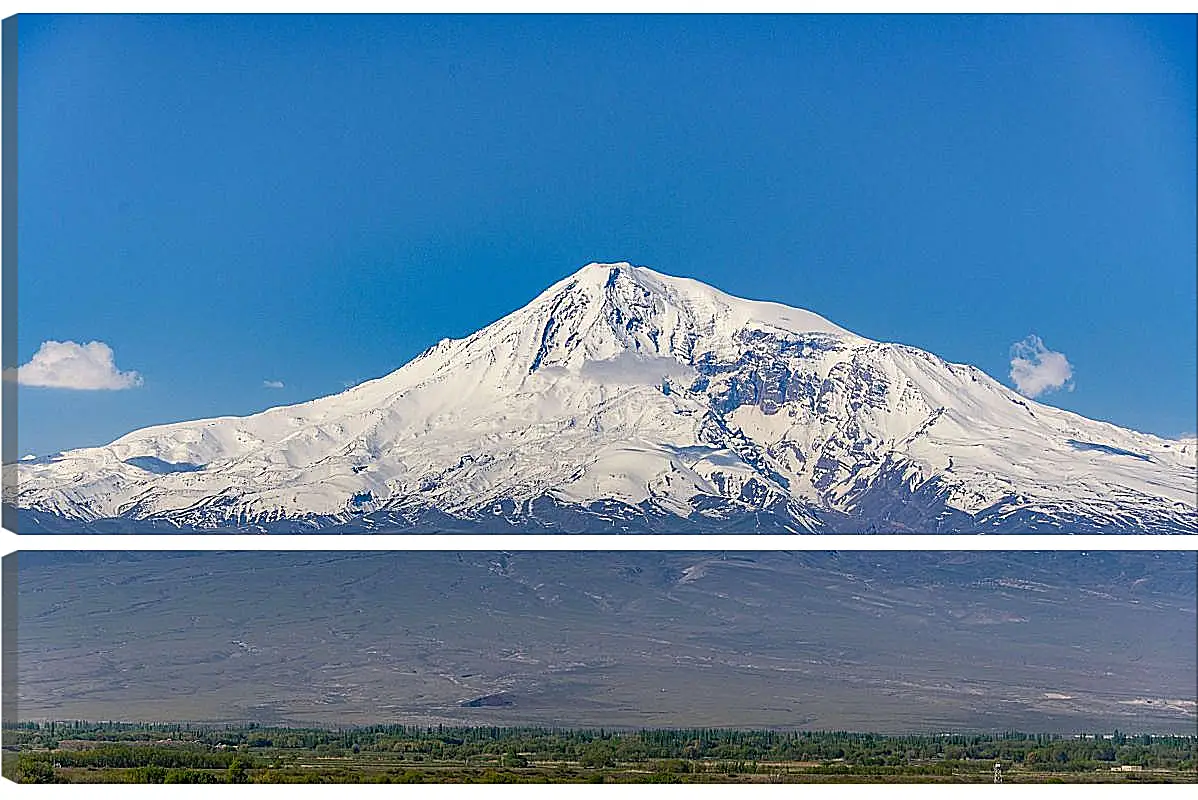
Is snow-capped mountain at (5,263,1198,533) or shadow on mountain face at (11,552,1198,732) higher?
snow-capped mountain at (5,263,1198,533)

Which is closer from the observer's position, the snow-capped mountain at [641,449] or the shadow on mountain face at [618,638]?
the shadow on mountain face at [618,638]

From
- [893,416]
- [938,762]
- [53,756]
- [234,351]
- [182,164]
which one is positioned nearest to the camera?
[53,756]

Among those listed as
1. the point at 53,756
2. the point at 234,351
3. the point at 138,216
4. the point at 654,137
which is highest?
the point at 654,137

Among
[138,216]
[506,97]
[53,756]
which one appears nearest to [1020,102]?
[506,97]

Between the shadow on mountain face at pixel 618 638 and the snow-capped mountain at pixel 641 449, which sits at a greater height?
the snow-capped mountain at pixel 641 449

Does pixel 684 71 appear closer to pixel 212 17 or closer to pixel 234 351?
pixel 212 17
